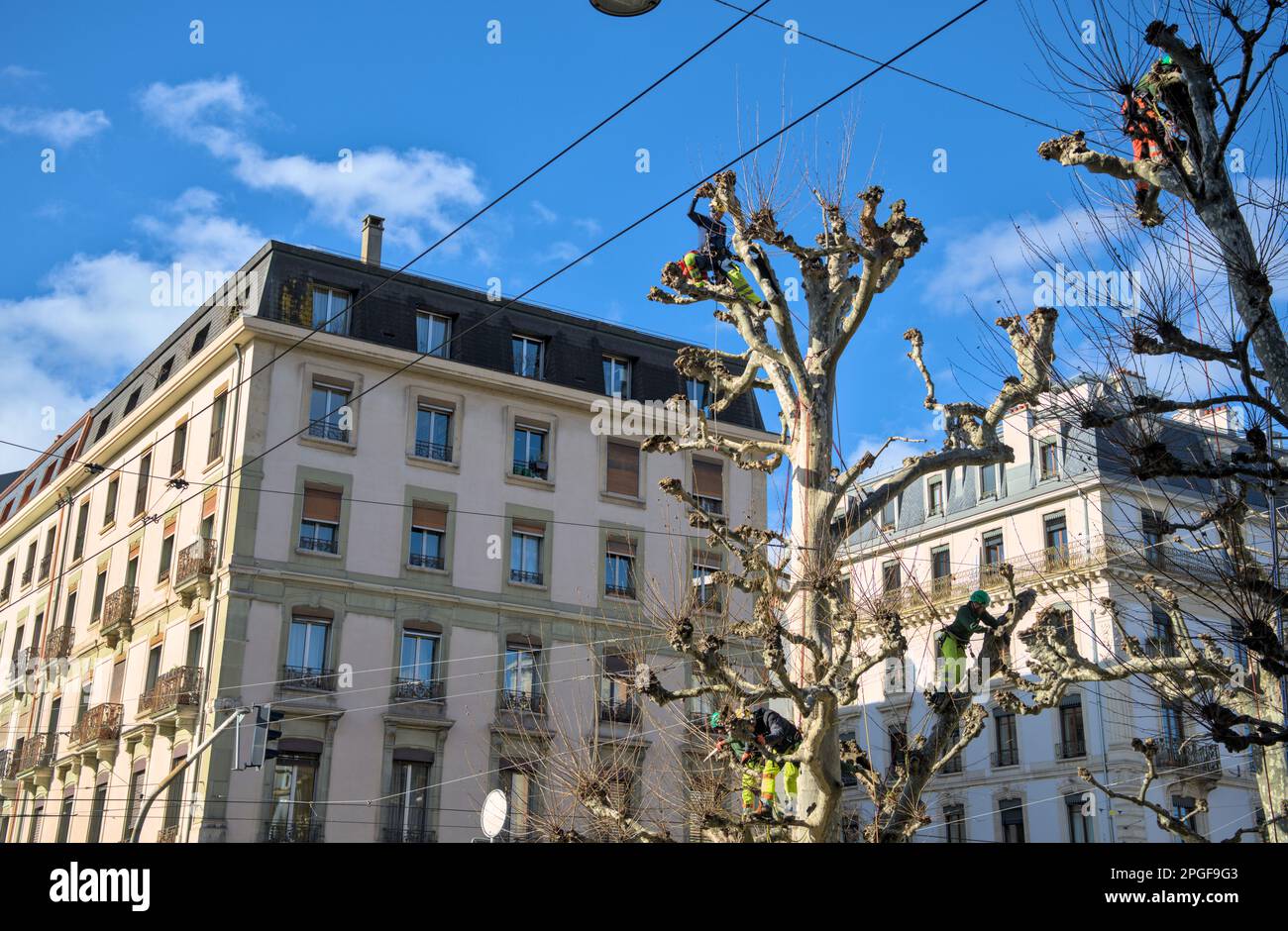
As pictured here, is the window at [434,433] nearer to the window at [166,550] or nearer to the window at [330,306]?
the window at [330,306]

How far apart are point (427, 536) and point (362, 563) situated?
195 cm

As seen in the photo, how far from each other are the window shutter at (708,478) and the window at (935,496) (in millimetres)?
10396

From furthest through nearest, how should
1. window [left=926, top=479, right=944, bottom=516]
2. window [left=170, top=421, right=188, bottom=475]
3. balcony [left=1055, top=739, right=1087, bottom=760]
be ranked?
window [left=926, top=479, right=944, bottom=516]
balcony [left=1055, top=739, right=1087, bottom=760]
window [left=170, top=421, right=188, bottom=475]

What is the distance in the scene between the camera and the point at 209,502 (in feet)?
111

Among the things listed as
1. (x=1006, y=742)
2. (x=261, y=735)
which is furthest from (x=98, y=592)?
(x=1006, y=742)

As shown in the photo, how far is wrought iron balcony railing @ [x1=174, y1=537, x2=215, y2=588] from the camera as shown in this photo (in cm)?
3247

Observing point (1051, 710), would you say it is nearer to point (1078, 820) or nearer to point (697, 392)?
point (1078, 820)

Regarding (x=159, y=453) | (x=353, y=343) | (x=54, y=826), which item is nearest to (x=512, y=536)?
(x=353, y=343)

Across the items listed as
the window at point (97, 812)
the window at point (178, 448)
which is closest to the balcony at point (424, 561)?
the window at point (178, 448)

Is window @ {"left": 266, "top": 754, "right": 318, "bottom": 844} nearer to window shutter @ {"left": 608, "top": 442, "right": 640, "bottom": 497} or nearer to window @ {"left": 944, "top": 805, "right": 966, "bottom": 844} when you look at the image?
window shutter @ {"left": 608, "top": 442, "right": 640, "bottom": 497}

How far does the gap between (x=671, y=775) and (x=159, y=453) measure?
16.4 m

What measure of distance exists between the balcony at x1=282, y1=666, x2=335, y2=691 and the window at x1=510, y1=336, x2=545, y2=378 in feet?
32.3

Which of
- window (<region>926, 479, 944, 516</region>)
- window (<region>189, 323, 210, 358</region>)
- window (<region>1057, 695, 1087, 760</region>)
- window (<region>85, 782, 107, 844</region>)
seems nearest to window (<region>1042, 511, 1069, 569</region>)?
window (<region>1057, 695, 1087, 760</region>)
